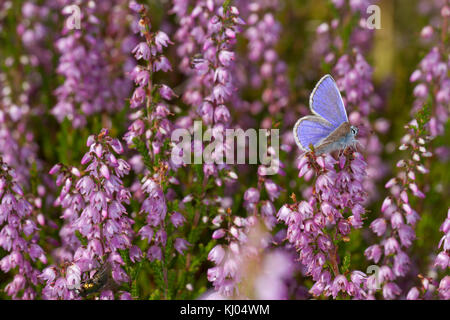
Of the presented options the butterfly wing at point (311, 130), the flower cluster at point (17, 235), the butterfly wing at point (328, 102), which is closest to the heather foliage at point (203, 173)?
the flower cluster at point (17, 235)

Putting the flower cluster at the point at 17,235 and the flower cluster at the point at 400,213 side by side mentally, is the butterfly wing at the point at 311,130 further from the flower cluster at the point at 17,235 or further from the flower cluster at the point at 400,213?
the flower cluster at the point at 17,235

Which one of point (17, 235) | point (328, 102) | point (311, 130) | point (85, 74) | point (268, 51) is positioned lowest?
point (17, 235)

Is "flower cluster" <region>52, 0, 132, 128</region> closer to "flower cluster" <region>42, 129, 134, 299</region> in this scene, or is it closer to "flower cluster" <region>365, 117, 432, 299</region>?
"flower cluster" <region>42, 129, 134, 299</region>

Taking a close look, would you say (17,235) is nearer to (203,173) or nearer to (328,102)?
(203,173)

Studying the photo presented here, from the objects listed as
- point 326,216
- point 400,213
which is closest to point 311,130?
point 326,216

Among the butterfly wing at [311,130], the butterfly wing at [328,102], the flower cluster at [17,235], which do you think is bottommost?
the flower cluster at [17,235]

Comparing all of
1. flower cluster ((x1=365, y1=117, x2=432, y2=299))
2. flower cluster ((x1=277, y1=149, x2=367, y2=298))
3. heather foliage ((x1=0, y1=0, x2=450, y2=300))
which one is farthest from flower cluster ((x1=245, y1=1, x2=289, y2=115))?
flower cluster ((x1=277, y1=149, x2=367, y2=298))
